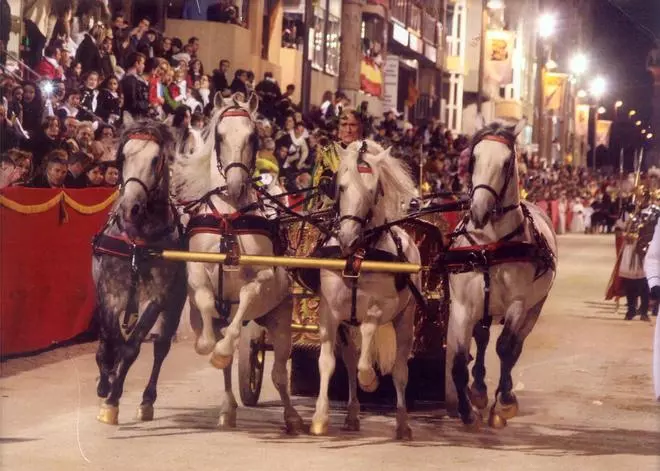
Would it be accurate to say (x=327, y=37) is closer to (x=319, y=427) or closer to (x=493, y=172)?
(x=493, y=172)

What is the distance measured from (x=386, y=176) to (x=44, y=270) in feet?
17.3

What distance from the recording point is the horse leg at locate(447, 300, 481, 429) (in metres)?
10.5

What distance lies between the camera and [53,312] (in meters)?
14.7

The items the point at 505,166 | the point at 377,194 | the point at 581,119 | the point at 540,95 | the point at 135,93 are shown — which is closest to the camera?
the point at 377,194

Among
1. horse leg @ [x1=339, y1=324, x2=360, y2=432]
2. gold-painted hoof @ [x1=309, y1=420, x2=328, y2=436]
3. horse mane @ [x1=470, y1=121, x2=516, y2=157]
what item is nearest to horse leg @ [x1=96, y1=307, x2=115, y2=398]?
gold-painted hoof @ [x1=309, y1=420, x2=328, y2=436]

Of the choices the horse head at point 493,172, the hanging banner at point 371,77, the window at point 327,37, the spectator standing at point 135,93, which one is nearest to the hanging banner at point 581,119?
the hanging banner at point 371,77

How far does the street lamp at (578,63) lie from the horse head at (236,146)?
9183 centimetres

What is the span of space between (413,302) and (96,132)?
7.67 metres

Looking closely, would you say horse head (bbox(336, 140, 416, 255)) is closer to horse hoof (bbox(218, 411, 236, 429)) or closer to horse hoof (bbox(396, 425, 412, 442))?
horse hoof (bbox(396, 425, 412, 442))

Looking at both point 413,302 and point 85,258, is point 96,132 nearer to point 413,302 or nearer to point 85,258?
point 85,258

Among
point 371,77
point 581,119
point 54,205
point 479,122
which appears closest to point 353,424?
point 479,122

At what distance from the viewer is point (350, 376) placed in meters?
10.9

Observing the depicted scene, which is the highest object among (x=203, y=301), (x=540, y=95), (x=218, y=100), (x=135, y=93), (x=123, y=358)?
(x=540, y=95)

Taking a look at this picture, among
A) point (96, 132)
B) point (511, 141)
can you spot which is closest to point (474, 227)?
point (511, 141)
